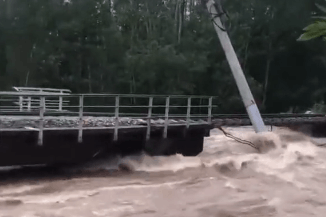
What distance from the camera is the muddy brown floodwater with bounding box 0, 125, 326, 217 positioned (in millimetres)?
6934

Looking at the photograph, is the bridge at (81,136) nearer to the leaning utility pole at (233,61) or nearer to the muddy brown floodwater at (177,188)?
the muddy brown floodwater at (177,188)

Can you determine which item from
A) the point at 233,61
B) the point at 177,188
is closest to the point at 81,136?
the point at 177,188

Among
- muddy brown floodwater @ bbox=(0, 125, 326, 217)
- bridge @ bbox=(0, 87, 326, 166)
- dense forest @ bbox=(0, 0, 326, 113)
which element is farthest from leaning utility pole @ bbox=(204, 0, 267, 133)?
dense forest @ bbox=(0, 0, 326, 113)

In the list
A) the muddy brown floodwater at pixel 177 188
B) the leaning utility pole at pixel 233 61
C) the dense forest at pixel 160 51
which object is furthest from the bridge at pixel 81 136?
the dense forest at pixel 160 51

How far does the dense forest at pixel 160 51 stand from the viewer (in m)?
32.8

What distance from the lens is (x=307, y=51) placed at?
34469 millimetres

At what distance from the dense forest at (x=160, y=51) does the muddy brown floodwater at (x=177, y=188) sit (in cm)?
2191

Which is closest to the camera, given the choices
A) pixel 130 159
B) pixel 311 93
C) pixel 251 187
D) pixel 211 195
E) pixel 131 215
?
pixel 131 215

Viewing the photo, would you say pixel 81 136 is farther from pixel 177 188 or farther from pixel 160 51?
pixel 160 51

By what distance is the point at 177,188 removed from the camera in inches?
331

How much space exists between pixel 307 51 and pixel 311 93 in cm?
377

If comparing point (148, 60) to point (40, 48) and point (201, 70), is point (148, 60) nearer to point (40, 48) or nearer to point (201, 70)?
point (201, 70)

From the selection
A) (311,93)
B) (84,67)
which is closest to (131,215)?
(84,67)

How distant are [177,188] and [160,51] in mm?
25245
